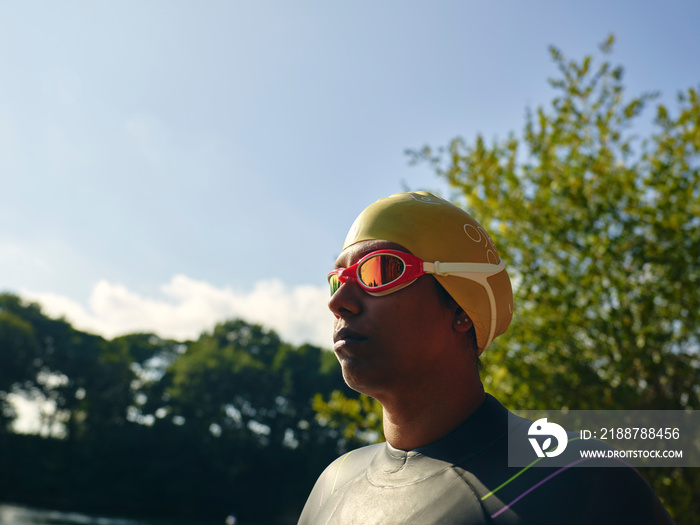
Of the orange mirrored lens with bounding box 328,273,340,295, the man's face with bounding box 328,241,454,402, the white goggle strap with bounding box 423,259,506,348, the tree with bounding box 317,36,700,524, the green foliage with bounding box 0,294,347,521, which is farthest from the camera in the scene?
the green foliage with bounding box 0,294,347,521

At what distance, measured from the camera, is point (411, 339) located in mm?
2213

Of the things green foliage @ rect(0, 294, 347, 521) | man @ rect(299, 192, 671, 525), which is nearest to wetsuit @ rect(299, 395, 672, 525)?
man @ rect(299, 192, 671, 525)

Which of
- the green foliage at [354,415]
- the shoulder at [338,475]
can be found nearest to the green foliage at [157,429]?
the green foliage at [354,415]

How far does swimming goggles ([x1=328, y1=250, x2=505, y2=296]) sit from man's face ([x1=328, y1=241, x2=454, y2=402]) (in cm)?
3

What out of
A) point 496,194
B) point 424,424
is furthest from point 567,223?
point 424,424

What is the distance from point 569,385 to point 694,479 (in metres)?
1.34

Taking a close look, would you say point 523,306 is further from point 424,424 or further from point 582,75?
point 424,424

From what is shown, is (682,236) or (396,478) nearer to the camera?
(396,478)

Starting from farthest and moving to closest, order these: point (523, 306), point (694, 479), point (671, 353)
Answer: point (523, 306) < point (671, 353) < point (694, 479)

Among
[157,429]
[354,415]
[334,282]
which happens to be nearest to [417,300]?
[334,282]

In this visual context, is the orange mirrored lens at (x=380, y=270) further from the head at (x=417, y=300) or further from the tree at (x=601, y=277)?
the tree at (x=601, y=277)

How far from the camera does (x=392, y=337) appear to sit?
2.21 meters

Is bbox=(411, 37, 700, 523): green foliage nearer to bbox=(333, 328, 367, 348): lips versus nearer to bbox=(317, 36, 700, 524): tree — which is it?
bbox=(317, 36, 700, 524): tree

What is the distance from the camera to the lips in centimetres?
224
